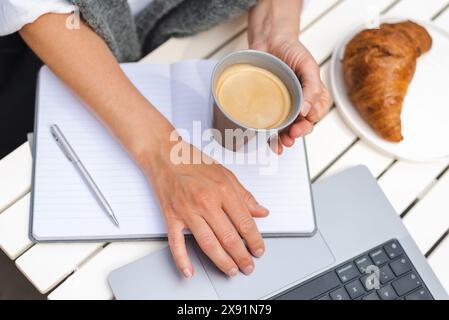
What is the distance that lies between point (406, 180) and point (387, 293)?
172 millimetres

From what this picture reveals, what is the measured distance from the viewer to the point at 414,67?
66 cm

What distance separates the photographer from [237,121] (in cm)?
48

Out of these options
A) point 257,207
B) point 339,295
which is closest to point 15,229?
point 257,207

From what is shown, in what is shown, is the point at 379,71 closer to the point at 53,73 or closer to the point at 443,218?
the point at 443,218

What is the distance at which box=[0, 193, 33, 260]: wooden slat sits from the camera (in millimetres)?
523

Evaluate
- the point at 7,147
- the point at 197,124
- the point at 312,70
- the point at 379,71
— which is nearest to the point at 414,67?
the point at 379,71

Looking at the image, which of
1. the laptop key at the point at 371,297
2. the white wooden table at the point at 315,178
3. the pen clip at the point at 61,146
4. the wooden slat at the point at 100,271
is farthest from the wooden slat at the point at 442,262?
the pen clip at the point at 61,146

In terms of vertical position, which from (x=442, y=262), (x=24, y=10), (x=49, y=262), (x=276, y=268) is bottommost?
(x=442, y=262)

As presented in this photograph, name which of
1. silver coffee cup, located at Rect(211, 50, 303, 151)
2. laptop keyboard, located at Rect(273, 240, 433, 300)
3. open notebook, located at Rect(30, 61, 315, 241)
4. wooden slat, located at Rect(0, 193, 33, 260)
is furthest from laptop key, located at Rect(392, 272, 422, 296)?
wooden slat, located at Rect(0, 193, 33, 260)

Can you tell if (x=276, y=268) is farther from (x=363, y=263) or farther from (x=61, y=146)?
(x=61, y=146)

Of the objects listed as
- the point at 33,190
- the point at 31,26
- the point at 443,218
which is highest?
the point at 31,26

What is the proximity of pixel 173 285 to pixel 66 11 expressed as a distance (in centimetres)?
35
